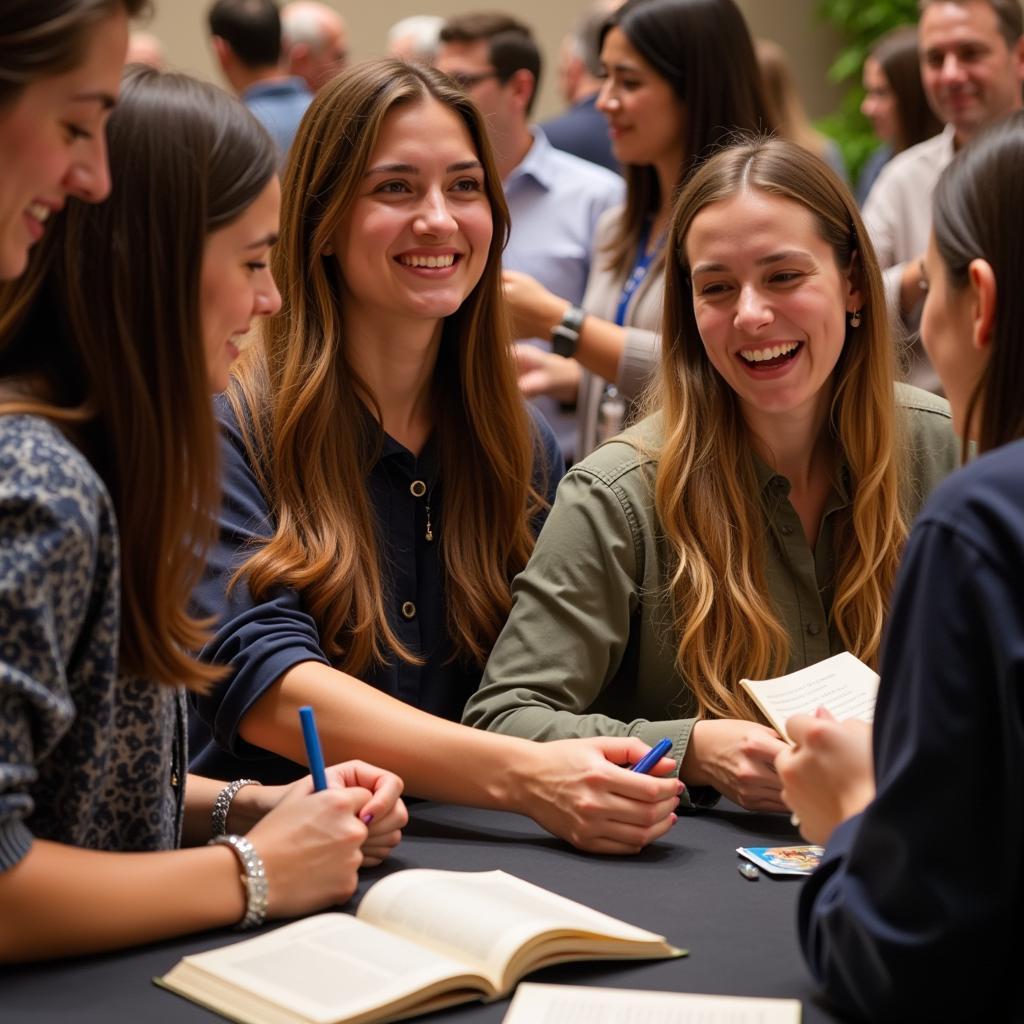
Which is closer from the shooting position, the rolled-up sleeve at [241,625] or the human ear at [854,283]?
the rolled-up sleeve at [241,625]

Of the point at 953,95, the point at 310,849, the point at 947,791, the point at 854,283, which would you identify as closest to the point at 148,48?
the point at 953,95

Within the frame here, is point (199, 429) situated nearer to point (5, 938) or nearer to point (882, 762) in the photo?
point (5, 938)

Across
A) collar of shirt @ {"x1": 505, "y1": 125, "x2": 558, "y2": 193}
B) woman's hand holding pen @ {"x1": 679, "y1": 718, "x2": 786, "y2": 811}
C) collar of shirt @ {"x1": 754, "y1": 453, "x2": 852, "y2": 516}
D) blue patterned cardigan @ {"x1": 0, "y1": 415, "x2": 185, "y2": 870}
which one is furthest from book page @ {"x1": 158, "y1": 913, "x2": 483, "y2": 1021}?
collar of shirt @ {"x1": 505, "y1": 125, "x2": 558, "y2": 193}

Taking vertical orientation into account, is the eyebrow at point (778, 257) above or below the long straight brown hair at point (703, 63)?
below

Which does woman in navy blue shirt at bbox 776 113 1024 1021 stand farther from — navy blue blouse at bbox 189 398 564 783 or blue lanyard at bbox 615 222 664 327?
blue lanyard at bbox 615 222 664 327

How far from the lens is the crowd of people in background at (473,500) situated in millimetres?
1210

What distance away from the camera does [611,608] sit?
215cm

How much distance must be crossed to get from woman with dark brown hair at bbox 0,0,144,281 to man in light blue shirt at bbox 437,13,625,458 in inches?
96.7

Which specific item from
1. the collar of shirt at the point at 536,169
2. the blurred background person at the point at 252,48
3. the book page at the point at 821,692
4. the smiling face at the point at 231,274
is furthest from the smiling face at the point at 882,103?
the smiling face at the point at 231,274

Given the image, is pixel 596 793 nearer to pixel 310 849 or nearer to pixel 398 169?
pixel 310 849

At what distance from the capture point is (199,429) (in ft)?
4.80

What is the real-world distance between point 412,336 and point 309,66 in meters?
4.52

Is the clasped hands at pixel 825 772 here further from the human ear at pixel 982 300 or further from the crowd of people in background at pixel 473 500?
the human ear at pixel 982 300

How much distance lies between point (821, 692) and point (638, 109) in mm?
1851
